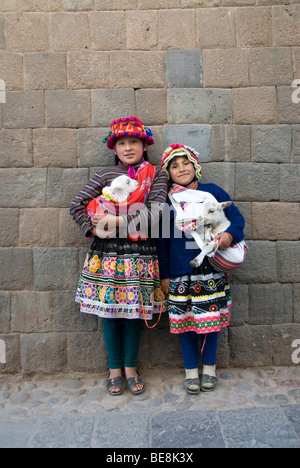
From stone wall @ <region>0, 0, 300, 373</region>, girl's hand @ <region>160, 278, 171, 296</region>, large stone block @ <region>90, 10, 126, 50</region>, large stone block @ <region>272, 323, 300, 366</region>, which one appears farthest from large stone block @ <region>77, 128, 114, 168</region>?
large stone block @ <region>272, 323, 300, 366</region>

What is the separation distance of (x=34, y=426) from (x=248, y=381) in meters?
1.60

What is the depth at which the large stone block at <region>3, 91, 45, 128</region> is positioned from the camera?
312cm

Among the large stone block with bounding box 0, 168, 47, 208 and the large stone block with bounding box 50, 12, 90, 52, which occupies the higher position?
Result: the large stone block with bounding box 50, 12, 90, 52

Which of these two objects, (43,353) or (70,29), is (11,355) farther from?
(70,29)

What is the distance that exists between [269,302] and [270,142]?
133 centimetres

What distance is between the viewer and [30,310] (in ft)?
10.3

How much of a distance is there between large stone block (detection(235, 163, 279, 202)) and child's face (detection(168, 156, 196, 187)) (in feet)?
1.75

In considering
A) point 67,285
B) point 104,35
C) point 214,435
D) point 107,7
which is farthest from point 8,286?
point 107,7

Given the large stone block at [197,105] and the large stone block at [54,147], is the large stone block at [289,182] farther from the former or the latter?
the large stone block at [54,147]

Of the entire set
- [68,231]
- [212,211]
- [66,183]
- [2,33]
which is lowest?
[68,231]

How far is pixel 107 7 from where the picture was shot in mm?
3098

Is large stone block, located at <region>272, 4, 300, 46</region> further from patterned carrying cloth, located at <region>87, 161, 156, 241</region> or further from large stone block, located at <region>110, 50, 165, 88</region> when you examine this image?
patterned carrying cloth, located at <region>87, 161, 156, 241</region>

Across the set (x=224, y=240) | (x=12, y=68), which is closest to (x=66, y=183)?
(x=12, y=68)

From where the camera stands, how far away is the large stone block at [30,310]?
3.15m
